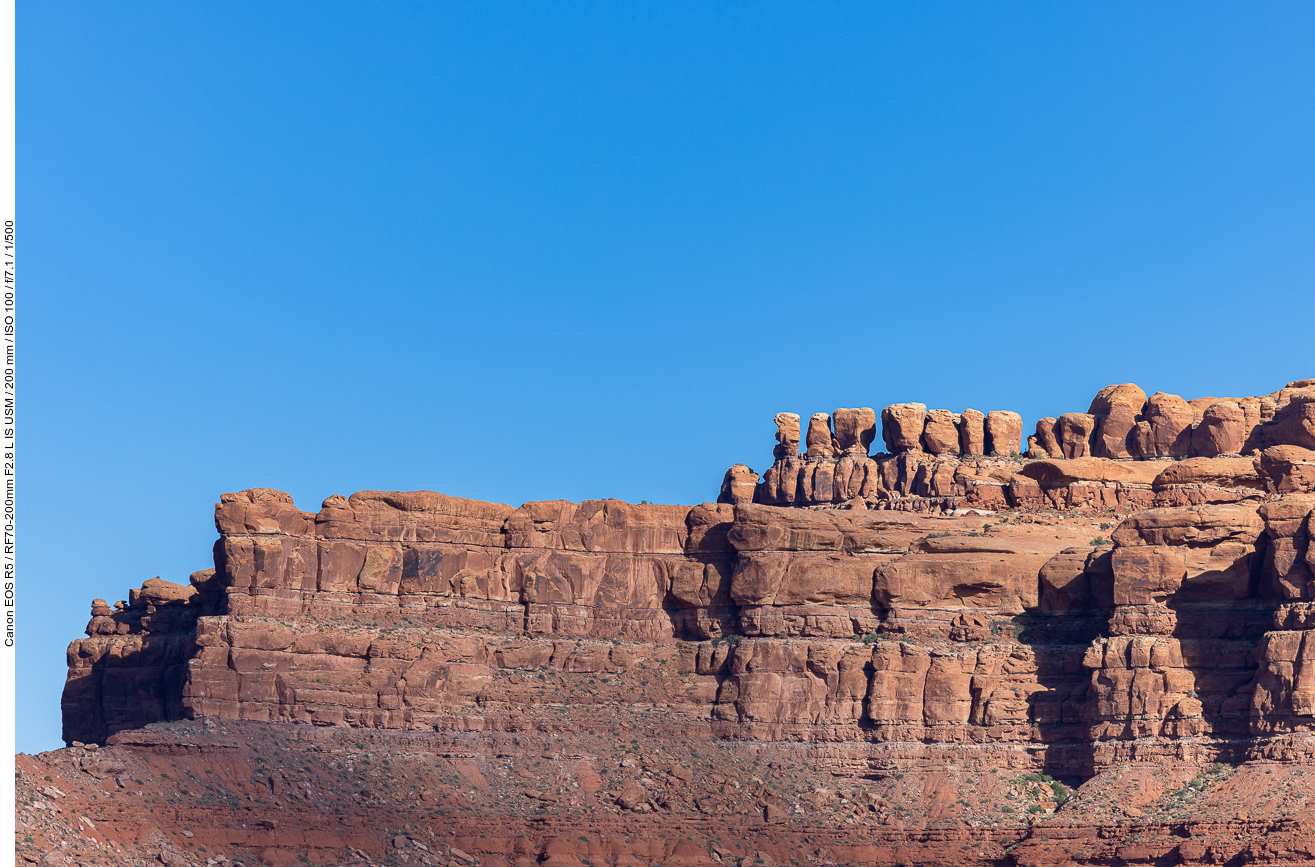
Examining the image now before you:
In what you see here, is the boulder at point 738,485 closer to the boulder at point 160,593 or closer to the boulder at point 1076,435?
the boulder at point 1076,435

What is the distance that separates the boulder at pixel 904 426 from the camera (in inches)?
5906

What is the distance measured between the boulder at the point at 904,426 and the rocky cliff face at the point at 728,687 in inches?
808

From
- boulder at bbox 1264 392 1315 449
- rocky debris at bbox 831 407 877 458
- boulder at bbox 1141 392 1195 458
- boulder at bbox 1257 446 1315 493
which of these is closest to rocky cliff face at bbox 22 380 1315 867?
boulder at bbox 1257 446 1315 493

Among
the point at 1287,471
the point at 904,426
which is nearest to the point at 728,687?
the point at 1287,471

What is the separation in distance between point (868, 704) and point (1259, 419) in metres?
38.8

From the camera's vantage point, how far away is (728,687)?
385 ft

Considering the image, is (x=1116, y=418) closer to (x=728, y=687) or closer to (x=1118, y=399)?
(x=1118, y=399)

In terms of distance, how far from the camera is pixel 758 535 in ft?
396

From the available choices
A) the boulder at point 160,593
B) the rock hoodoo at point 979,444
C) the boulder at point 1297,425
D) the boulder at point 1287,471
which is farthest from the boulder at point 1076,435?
the boulder at point 160,593

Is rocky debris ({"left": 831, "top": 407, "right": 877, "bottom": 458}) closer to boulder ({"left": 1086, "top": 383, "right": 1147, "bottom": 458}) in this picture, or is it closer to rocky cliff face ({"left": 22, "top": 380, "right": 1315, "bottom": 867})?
boulder ({"left": 1086, "top": 383, "right": 1147, "bottom": 458})

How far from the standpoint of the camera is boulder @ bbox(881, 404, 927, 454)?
492ft

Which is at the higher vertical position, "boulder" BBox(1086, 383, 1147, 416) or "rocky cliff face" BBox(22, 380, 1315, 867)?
"boulder" BBox(1086, 383, 1147, 416)

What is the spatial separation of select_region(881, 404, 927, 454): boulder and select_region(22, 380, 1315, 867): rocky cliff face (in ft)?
67.3

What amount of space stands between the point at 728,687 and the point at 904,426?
3681 centimetres
